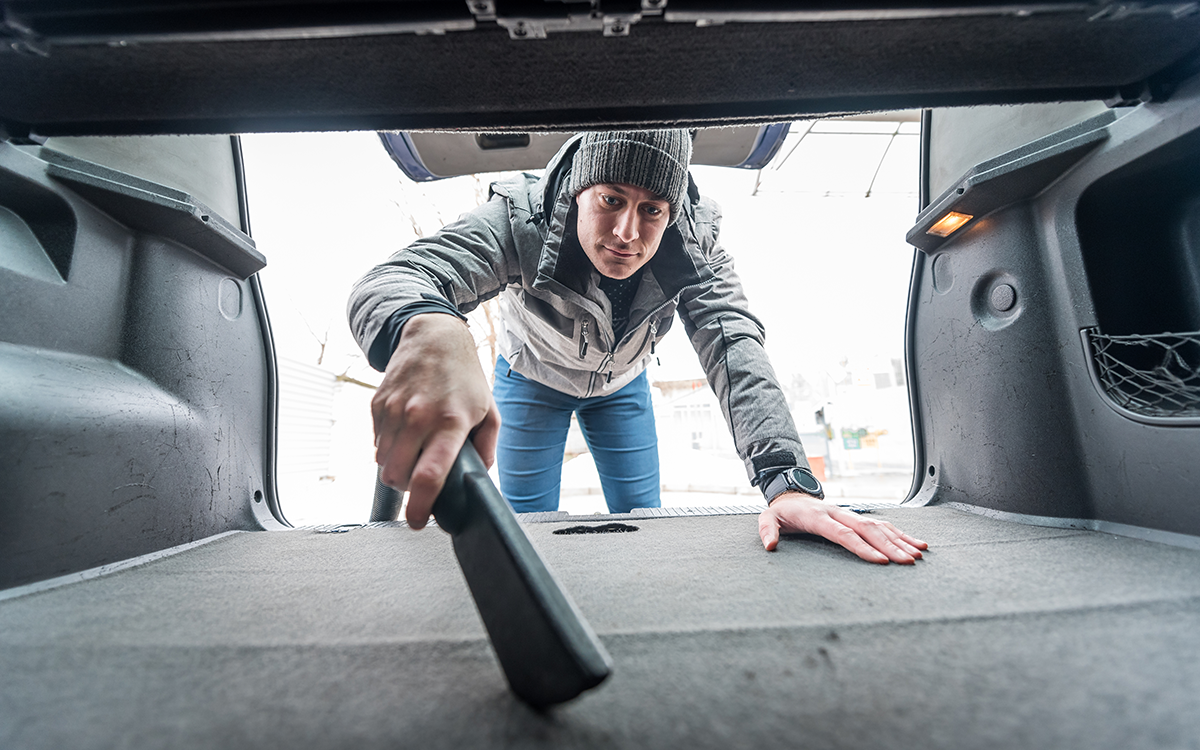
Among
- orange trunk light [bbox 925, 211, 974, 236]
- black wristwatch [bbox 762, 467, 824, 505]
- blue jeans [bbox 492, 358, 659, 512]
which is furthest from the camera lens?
blue jeans [bbox 492, 358, 659, 512]

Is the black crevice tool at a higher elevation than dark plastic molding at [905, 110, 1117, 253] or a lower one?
lower

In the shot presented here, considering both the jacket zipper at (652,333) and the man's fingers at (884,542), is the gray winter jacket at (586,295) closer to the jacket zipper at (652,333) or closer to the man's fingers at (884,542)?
the jacket zipper at (652,333)

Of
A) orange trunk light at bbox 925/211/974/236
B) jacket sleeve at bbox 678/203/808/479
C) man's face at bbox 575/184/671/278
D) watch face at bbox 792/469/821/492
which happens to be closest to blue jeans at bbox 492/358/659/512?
jacket sleeve at bbox 678/203/808/479

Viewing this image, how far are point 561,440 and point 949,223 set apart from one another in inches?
48.4

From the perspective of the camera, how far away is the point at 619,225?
1086mm

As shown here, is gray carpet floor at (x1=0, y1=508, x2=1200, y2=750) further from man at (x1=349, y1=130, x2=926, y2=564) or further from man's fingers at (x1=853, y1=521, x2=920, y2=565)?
man at (x1=349, y1=130, x2=926, y2=564)

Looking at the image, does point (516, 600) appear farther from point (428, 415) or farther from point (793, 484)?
point (793, 484)

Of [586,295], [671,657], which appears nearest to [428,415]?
[671,657]

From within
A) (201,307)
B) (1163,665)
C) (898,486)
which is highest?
(201,307)

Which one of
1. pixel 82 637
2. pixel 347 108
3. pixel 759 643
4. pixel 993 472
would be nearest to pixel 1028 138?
pixel 993 472

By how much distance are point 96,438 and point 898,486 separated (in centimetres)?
633

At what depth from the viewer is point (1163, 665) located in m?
0.40

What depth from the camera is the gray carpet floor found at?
1.14 feet

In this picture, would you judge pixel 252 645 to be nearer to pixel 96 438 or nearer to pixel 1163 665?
pixel 96 438
